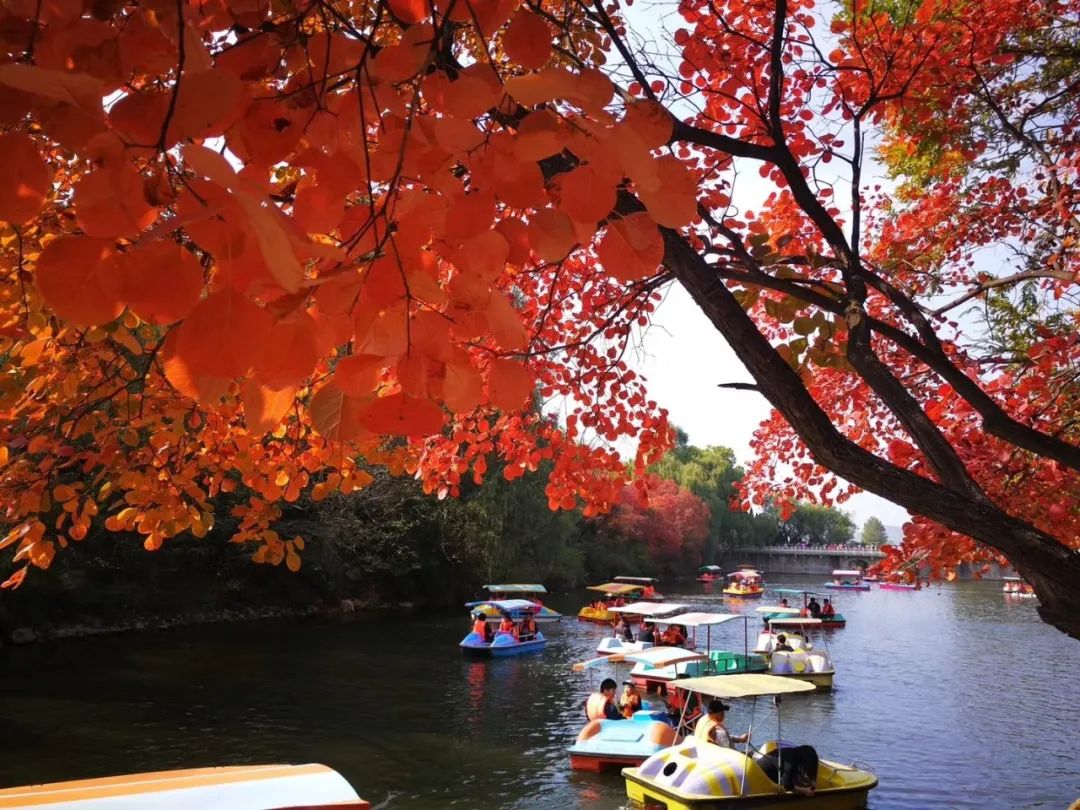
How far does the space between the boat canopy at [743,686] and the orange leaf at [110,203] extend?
983 centimetres

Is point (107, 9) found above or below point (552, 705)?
above

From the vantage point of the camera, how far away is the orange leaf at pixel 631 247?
42.5 inches

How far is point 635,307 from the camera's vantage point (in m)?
4.94

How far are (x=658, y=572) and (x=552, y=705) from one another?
34961mm

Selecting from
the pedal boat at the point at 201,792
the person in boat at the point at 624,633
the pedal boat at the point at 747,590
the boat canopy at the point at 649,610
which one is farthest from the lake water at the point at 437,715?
the pedal boat at the point at 747,590

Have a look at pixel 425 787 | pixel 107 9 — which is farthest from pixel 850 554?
pixel 107 9

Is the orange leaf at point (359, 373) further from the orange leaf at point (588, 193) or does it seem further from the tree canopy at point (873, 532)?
the tree canopy at point (873, 532)

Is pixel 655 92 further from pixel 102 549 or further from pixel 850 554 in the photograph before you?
pixel 850 554

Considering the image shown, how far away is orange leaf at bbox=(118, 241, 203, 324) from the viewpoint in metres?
0.80

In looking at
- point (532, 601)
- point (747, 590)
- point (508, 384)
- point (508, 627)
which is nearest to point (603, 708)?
point (508, 627)

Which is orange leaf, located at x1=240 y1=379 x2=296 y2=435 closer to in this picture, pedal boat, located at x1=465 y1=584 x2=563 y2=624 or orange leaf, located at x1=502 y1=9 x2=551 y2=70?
orange leaf, located at x1=502 y1=9 x2=551 y2=70

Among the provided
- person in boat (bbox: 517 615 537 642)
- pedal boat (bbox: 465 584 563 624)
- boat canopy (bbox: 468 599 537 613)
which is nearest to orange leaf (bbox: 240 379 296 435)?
person in boat (bbox: 517 615 537 642)

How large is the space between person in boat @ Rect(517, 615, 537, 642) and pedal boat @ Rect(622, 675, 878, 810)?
10083 millimetres

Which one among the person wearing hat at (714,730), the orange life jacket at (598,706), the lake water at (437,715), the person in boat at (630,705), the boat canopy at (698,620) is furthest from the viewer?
the boat canopy at (698,620)
